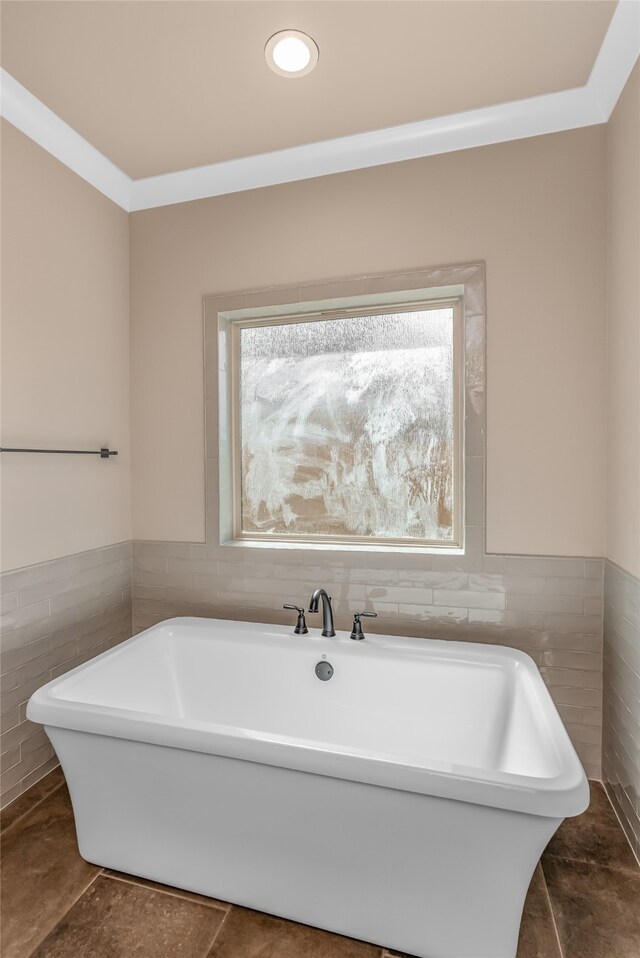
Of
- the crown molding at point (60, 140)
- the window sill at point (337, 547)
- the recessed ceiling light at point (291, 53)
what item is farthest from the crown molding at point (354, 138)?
the window sill at point (337, 547)

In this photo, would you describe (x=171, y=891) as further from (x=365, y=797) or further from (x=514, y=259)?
(x=514, y=259)

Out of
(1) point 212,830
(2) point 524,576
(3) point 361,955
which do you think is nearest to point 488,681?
(2) point 524,576

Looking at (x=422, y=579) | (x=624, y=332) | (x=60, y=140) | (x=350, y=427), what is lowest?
(x=422, y=579)

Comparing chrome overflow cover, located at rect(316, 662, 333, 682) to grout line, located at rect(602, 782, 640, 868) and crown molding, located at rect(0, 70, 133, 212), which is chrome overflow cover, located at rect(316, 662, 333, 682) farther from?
crown molding, located at rect(0, 70, 133, 212)

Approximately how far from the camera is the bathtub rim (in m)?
1.12

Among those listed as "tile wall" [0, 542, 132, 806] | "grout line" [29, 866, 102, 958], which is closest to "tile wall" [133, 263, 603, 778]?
"tile wall" [0, 542, 132, 806]

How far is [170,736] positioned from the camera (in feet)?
4.57

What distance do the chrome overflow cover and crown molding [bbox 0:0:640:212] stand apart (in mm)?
2124

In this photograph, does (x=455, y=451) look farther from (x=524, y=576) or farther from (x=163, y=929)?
(x=163, y=929)

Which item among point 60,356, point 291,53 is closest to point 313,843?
point 60,356

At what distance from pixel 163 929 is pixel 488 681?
1240 millimetres

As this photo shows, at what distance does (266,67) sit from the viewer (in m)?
1.79

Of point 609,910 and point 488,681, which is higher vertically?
point 488,681

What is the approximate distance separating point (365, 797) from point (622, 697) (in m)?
1.09
